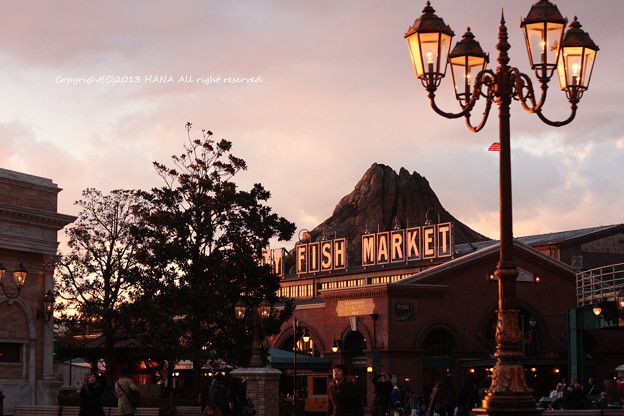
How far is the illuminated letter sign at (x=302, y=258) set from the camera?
7500 cm

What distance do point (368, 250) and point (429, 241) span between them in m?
6.32

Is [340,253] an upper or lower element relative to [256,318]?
upper

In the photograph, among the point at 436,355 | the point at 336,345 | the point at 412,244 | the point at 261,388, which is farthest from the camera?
the point at 412,244

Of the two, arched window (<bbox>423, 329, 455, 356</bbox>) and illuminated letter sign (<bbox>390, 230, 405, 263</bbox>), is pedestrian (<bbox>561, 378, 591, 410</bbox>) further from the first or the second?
illuminated letter sign (<bbox>390, 230, 405, 263</bbox>)

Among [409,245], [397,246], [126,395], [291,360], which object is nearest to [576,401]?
[126,395]

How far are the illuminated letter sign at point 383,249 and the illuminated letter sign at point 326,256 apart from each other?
458 centimetres

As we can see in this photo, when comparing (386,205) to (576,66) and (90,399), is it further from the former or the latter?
(576,66)

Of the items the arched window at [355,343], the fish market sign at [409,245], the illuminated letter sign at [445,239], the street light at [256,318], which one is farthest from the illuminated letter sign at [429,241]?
the street light at [256,318]

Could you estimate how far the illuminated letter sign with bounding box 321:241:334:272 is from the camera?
73000 millimetres

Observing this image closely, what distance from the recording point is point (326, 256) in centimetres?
7356

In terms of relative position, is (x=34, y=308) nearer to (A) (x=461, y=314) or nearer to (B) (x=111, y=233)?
(B) (x=111, y=233)

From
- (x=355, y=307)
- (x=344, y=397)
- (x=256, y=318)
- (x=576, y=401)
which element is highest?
(x=355, y=307)

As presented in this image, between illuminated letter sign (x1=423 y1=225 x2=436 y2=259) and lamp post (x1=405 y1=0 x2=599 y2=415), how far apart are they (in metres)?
50.6

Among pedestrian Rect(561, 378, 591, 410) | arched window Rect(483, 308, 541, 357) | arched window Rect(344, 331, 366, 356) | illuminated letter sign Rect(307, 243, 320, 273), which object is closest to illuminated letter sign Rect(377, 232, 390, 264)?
illuminated letter sign Rect(307, 243, 320, 273)
